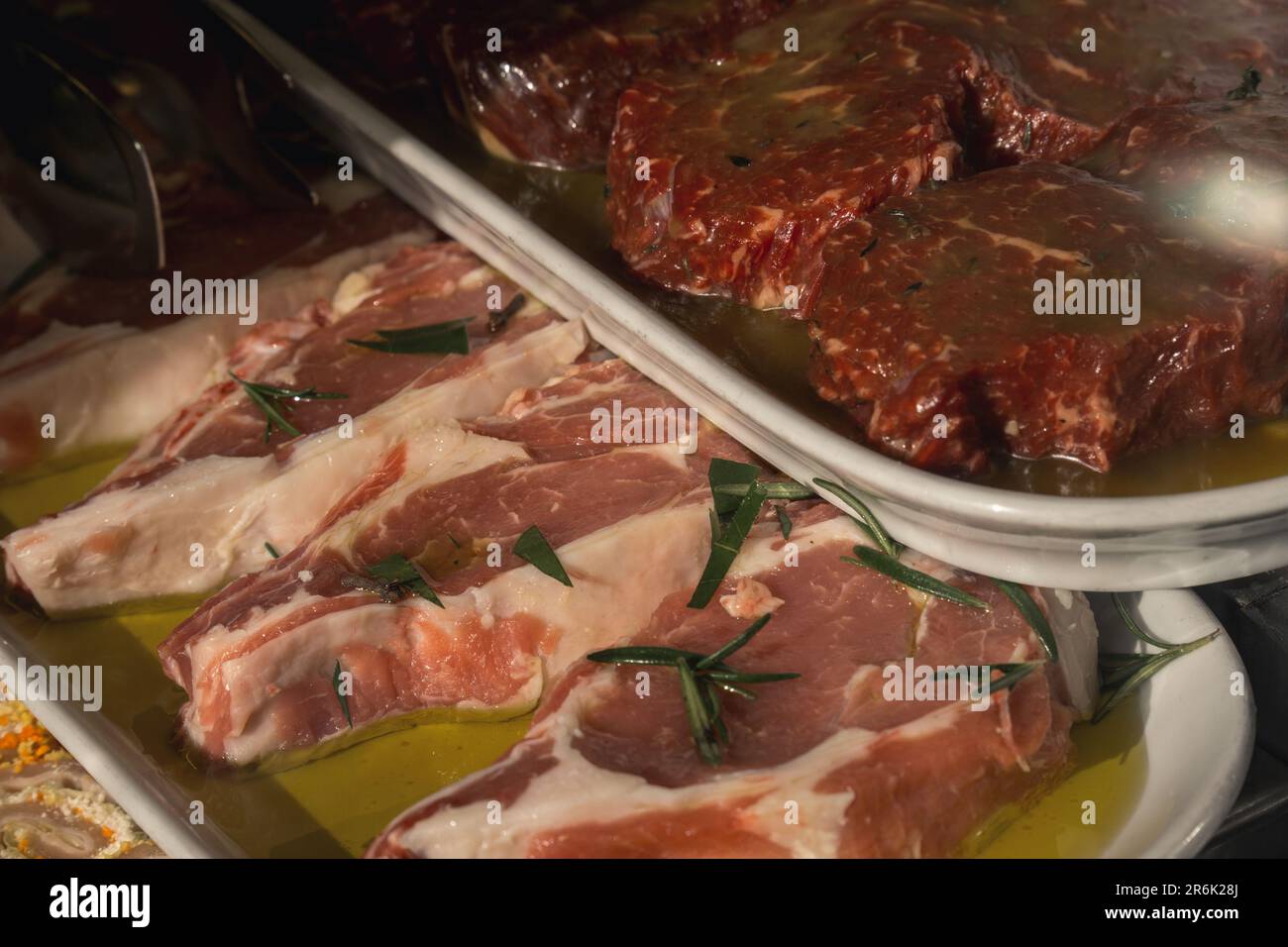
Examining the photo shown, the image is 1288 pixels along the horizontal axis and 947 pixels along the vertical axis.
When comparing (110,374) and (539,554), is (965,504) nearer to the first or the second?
(539,554)

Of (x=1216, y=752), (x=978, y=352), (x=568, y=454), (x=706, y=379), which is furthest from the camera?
(x=568, y=454)

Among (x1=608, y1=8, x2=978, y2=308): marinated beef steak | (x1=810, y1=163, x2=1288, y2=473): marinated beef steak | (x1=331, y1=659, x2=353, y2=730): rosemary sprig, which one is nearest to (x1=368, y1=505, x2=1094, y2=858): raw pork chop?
(x1=810, y1=163, x2=1288, y2=473): marinated beef steak

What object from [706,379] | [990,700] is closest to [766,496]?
[706,379]

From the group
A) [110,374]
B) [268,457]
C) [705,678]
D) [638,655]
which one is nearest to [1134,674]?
[705,678]

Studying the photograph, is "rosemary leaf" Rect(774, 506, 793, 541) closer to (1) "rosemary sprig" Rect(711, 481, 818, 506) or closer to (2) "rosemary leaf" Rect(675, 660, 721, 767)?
(1) "rosemary sprig" Rect(711, 481, 818, 506)

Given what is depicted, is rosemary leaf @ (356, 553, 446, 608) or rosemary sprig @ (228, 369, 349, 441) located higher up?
rosemary sprig @ (228, 369, 349, 441)

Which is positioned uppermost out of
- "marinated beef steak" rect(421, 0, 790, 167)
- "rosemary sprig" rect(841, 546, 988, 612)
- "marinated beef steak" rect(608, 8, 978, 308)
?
"marinated beef steak" rect(421, 0, 790, 167)

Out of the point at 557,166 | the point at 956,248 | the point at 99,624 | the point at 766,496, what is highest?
the point at 557,166

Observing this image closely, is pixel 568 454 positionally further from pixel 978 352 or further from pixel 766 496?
pixel 978 352
